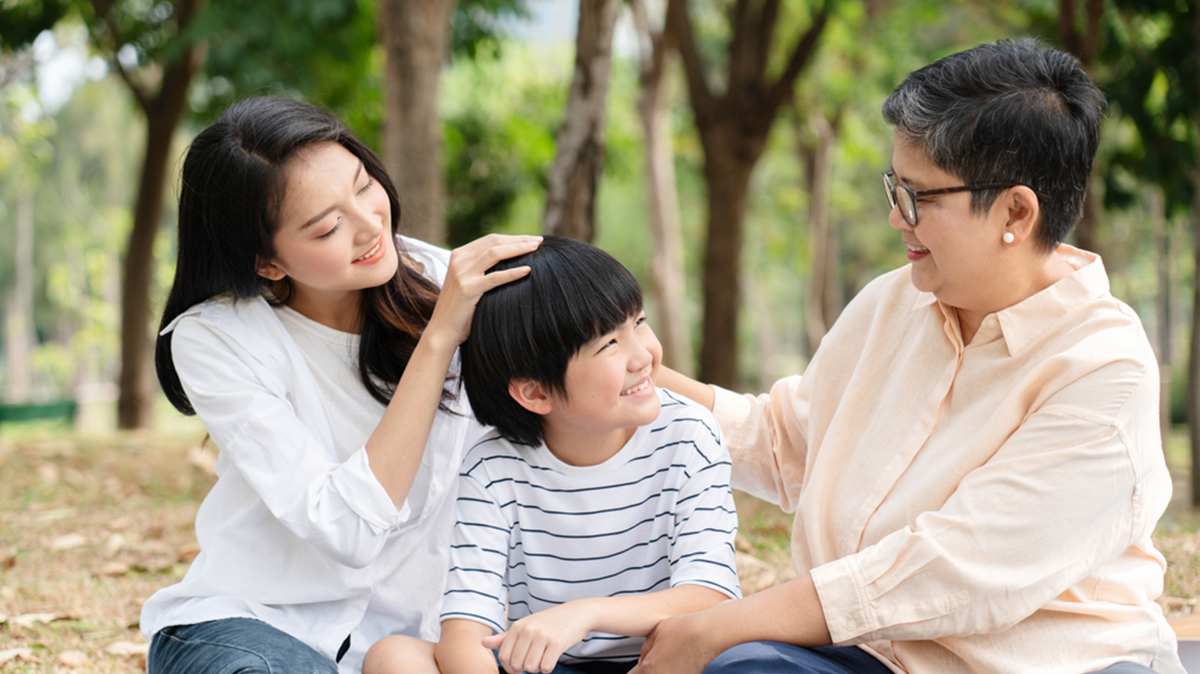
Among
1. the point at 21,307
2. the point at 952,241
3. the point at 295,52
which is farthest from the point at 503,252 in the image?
the point at 21,307

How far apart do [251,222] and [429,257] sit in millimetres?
569

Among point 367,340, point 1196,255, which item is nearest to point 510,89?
point 1196,255

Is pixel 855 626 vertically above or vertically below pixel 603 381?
below

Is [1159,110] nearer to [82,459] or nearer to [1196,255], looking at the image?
[1196,255]

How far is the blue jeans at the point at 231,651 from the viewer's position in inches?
78.3

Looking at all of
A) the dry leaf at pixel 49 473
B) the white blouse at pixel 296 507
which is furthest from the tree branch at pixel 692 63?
the white blouse at pixel 296 507

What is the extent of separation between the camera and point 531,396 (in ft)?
6.89

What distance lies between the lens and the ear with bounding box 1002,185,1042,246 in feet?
5.96

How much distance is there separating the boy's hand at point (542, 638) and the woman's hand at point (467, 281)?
2.01 feet

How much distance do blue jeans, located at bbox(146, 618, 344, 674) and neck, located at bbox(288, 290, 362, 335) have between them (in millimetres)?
725

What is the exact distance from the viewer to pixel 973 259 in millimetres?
1891

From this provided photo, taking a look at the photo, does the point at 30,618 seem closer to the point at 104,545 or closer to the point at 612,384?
the point at 104,545

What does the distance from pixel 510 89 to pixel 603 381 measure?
13.7 metres

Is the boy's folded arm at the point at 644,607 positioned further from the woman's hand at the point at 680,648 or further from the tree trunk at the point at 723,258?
the tree trunk at the point at 723,258
